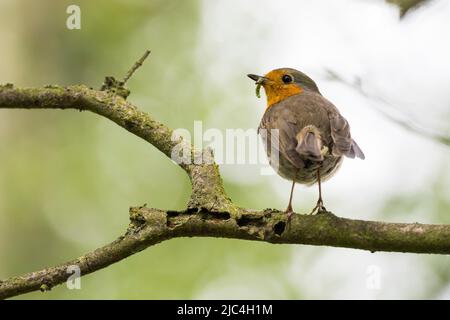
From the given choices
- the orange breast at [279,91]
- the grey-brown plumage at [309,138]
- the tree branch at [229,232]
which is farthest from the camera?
the orange breast at [279,91]

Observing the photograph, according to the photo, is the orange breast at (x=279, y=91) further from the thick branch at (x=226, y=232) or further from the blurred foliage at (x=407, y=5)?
the thick branch at (x=226, y=232)

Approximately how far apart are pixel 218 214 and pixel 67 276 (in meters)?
0.84

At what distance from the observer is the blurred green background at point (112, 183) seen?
754 centimetres

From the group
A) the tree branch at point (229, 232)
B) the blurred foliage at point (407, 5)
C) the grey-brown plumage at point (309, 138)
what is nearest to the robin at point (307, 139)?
the grey-brown plumage at point (309, 138)

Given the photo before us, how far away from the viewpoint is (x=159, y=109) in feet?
30.6

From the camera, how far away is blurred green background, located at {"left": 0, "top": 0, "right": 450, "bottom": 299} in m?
7.54

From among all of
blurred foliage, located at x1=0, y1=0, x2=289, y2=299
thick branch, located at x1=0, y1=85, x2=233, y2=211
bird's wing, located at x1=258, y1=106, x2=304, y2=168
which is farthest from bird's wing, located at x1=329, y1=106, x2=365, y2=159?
blurred foliage, located at x1=0, y1=0, x2=289, y2=299

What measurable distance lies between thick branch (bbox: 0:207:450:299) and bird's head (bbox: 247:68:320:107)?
258cm

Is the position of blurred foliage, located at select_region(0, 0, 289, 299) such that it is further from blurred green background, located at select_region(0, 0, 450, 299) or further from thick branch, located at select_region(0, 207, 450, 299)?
thick branch, located at select_region(0, 207, 450, 299)

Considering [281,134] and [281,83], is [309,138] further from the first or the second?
[281,83]

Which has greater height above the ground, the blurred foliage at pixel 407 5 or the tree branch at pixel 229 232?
the blurred foliage at pixel 407 5

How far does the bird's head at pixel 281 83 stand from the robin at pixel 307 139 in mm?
343

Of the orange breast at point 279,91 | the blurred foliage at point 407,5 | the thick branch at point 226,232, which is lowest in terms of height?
the thick branch at point 226,232

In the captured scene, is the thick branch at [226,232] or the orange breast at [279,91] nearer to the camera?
the thick branch at [226,232]
